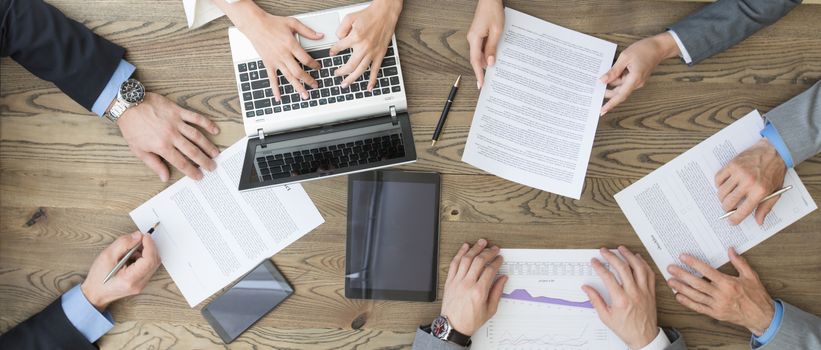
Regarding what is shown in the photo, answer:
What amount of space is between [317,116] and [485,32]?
44 cm

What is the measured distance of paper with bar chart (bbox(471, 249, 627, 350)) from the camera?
1.51 m

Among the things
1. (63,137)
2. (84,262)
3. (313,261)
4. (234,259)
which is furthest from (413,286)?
(63,137)

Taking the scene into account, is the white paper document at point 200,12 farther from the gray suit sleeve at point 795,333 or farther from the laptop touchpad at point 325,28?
the gray suit sleeve at point 795,333

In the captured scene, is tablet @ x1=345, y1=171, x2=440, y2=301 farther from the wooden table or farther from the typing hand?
the typing hand

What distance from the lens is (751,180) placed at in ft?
4.76

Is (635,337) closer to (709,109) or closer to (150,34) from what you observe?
(709,109)

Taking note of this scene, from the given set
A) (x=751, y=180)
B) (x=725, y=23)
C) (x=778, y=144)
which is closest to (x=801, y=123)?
(x=778, y=144)

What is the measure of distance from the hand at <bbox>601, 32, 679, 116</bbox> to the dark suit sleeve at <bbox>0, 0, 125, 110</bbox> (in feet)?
3.82

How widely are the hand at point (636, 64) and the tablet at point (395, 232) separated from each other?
0.46m

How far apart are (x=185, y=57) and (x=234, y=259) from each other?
0.50m

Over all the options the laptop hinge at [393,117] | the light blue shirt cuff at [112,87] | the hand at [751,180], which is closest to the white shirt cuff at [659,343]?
the hand at [751,180]

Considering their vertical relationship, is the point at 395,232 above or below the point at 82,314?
above

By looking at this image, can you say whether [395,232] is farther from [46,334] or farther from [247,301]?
[46,334]

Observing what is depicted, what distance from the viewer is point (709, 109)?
59.3 inches
